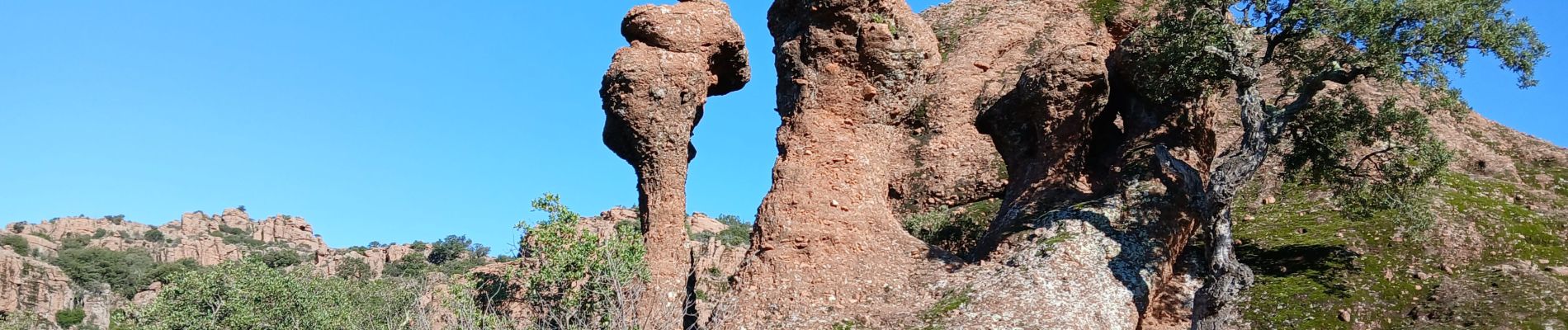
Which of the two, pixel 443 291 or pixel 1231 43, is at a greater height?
pixel 1231 43

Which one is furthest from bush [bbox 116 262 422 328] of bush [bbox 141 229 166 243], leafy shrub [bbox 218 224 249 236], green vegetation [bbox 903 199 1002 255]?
leafy shrub [bbox 218 224 249 236]

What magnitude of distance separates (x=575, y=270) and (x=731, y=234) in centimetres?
4053

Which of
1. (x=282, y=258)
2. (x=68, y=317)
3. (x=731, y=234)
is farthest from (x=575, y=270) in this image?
(x=282, y=258)

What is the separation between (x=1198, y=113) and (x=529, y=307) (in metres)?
12.2

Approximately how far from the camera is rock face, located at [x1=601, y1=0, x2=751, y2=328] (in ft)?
68.4

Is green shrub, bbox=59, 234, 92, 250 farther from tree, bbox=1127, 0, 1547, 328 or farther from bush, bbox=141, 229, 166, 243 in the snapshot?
tree, bbox=1127, 0, 1547, 328

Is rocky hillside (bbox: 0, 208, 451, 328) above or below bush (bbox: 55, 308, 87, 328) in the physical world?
above

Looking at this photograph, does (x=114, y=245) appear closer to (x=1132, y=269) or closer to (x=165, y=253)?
(x=165, y=253)

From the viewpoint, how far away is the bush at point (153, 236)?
349ft

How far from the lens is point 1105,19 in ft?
131

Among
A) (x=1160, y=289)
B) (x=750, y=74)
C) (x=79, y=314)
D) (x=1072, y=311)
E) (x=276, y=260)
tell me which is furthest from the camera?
(x=276, y=260)

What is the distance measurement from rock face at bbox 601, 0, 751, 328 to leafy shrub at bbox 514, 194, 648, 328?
1.04 m

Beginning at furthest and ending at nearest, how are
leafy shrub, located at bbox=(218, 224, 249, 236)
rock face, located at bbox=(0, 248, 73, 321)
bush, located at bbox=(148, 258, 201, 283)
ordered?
leafy shrub, located at bbox=(218, 224, 249, 236) < bush, located at bbox=(148, 258, 201, 283) < rock face, located at bbox=(0, 248, 73, 321)

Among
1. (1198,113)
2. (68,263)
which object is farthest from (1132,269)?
(68,263)
